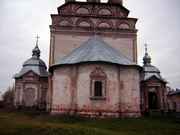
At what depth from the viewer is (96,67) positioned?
67.3 feet

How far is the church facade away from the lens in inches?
803

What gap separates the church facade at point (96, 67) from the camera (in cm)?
2041

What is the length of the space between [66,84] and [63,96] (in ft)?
3.54

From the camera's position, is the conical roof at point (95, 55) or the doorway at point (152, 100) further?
the doorway at point (152, 100)

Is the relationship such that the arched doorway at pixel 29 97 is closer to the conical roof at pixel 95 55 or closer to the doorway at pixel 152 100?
the conical roof at pixel 95 55

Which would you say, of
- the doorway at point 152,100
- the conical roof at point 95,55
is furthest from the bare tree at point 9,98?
the doorway at point 152,100

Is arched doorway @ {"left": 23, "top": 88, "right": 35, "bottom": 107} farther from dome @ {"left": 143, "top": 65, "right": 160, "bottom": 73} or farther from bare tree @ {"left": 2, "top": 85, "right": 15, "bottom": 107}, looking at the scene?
dome @ {"left": 143, "top": 65, "right": 160, "bottom": 73}

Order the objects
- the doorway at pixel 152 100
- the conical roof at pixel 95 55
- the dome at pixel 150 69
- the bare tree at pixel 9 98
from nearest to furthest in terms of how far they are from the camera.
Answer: the conical roof at pixel 95 55 < the doorway at pixel 152 100 < the dome at pixel 150 69 < the bare tree at pixel 9 98

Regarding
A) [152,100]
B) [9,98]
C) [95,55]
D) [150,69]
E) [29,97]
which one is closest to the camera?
[95,55]

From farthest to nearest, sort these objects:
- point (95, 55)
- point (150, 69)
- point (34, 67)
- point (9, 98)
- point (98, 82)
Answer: point (9, 98) → point (150, 69) → point (34, 67) → point (95, 55) → point (98, 82)

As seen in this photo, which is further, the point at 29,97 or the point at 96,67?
the point at 29,97

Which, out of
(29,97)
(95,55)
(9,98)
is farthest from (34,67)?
(9,98)

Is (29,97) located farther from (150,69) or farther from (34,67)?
(150,69)

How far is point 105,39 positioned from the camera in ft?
85.2
